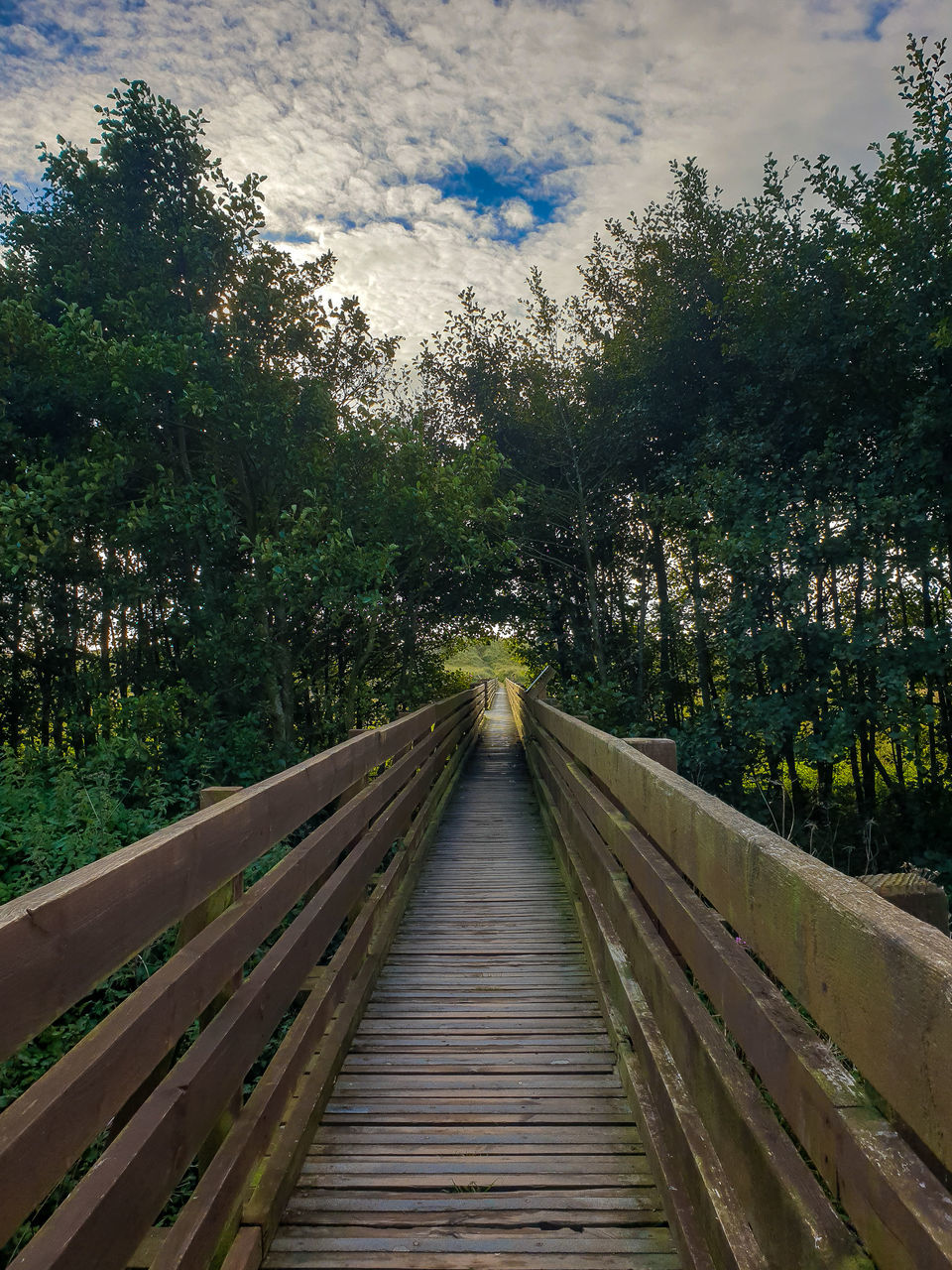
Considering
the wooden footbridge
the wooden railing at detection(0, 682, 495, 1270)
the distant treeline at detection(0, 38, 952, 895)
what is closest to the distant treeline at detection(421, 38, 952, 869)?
the distant treeline at detection(0, 38, 952, 895)

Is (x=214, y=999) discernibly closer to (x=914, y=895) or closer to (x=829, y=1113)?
(x=829, y=1113)

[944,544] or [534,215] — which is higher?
[534,215]

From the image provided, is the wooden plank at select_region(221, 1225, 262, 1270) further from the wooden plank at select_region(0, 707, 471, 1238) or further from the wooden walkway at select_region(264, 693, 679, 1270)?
the wooden plank at select_region(0, 707, 471, 1238)

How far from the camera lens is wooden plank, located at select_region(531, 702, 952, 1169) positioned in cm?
75

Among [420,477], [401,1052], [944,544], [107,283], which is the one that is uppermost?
[107,283]

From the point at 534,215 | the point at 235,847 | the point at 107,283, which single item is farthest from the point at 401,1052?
the point at 534,215

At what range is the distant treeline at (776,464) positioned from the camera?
827cm

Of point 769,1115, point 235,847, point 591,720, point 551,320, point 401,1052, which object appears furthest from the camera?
point 551,320

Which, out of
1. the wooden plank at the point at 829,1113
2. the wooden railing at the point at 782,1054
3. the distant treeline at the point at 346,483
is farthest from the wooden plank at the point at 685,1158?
the distant treeline at the point at 346,483

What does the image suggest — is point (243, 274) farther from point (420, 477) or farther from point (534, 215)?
point (534, 215)

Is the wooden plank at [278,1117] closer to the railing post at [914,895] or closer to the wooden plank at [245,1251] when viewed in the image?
the wooden plank at [245,1251]

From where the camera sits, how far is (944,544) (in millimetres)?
8773

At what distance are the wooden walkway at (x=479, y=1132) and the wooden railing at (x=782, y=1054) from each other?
0.20 meters

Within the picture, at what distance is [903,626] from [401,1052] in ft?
28.9
